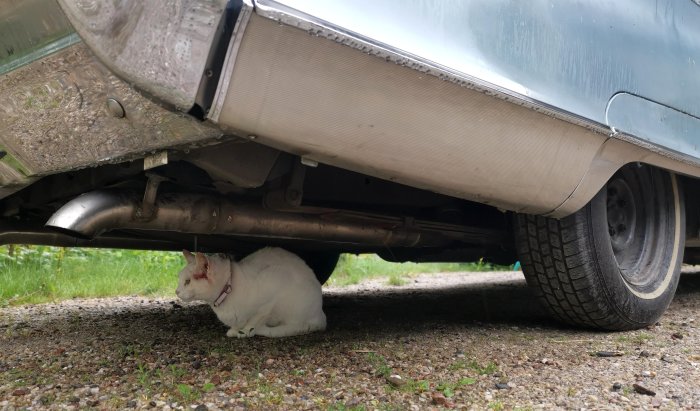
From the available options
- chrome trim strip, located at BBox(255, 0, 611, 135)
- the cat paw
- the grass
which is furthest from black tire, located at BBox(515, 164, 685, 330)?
the grass

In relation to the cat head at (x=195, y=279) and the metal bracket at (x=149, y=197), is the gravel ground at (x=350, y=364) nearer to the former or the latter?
the cat head at (x=195, y=279)

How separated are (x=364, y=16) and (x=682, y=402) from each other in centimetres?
127

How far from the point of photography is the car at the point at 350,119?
120 cm

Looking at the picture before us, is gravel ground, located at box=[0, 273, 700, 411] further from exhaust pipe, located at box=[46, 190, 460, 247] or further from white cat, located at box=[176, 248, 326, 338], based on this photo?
exhaust pipe, located at box=[46, 190, 460, 247]

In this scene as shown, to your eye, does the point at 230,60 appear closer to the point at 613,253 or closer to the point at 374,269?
the point at 613,253

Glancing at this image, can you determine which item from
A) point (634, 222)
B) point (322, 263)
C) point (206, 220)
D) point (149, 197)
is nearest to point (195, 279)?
point (206, 220)

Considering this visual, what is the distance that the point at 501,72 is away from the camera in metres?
1.54

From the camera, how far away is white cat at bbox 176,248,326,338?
2133 mm

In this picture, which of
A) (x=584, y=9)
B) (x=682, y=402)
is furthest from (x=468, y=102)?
(x=682, y=402)

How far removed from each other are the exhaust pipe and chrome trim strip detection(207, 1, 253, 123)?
0.50 m

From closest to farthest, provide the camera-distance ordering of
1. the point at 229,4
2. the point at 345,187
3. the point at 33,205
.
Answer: the point at 229,4 < the point at 33,205 < the point at 345,187

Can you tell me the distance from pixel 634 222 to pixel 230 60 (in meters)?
1.97

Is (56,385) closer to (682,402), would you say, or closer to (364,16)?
(364,16)

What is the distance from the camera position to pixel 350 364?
178 centimetres
